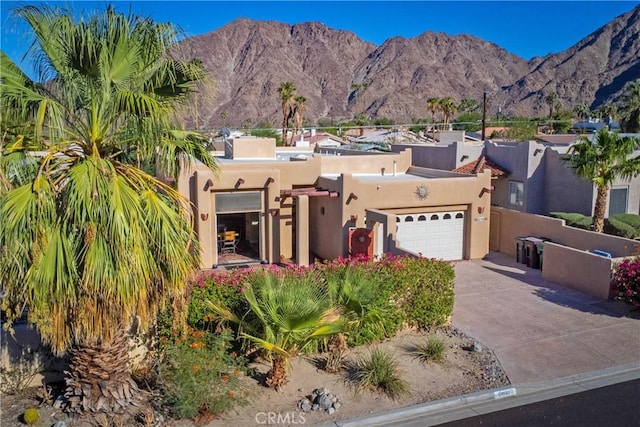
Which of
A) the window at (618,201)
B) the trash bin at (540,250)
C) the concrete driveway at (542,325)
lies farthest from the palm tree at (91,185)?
the window at (618,201)

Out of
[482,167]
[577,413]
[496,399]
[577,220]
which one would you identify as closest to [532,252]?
[577,220]

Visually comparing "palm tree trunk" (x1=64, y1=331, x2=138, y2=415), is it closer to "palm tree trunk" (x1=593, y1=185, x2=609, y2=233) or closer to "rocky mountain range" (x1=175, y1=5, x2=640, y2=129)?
"palm tree trunk" (x1=593, y1=185, x2=609, y2=233)

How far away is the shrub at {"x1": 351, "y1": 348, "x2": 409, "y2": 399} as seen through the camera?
10.1 metres

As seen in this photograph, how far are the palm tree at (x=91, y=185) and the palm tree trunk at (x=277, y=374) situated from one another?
228 cm

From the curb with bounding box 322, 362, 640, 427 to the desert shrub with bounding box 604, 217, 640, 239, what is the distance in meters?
11.0

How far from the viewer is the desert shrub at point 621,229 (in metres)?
20.9

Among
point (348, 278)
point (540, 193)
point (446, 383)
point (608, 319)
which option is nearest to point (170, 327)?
point (348, 278)

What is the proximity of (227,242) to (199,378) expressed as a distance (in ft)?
44.7

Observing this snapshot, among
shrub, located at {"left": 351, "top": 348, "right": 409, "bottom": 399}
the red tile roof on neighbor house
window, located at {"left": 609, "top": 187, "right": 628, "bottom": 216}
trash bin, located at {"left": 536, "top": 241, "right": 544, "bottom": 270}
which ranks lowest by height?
shrub, located at {"left": 351, "top": 348, "right": 409, "bottom": 399}

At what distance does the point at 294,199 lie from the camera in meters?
22.1

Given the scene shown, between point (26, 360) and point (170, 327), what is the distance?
2564 mm

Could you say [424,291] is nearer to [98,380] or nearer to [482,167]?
[98,380]

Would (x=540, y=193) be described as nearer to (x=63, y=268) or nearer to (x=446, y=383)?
(x=446, y=383)

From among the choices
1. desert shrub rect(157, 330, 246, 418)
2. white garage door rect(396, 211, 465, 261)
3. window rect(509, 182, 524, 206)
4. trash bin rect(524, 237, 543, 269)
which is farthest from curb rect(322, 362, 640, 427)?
window rect(509, 182, 524, 206)
